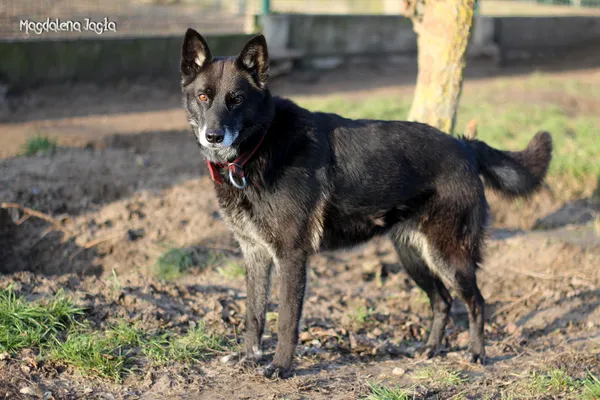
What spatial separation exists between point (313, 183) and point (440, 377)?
4.45ft

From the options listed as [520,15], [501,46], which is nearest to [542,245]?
[501,46]

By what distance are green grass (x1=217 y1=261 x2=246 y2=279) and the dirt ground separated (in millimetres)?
67

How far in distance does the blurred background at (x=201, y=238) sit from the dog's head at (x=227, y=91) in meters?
1.34

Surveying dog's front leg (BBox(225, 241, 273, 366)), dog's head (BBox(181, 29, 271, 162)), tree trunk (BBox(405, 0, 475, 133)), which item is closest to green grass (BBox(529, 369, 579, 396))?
dog's front leg (BBox(225, 241, 273, 366))

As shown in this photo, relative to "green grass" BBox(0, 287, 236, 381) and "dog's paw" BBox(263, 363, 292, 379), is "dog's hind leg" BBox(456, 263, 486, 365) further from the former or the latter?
"green grass" BBox(0, 287, 236, 381)

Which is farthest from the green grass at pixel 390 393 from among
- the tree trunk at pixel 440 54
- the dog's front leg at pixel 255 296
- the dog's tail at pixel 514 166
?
the tree trunk at pixel 440 54

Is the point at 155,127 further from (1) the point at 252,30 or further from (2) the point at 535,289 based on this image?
(2) the point at 535,289

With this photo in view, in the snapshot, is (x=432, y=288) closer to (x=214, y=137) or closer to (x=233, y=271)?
(x=233, y=271)

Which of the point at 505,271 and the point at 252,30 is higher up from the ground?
the point at 252,30

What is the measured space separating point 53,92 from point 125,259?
477 cm

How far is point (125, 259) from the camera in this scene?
614 centimetres

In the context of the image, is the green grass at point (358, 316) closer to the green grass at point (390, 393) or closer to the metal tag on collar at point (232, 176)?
the green grass at point (390, 393)

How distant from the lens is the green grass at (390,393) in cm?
371

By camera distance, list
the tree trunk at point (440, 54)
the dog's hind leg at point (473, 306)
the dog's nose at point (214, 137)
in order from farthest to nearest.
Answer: the tree trunk at point (440, 54)
the dog's hind leg at point (473, 306)
the dog's nose at point (214, 137)
